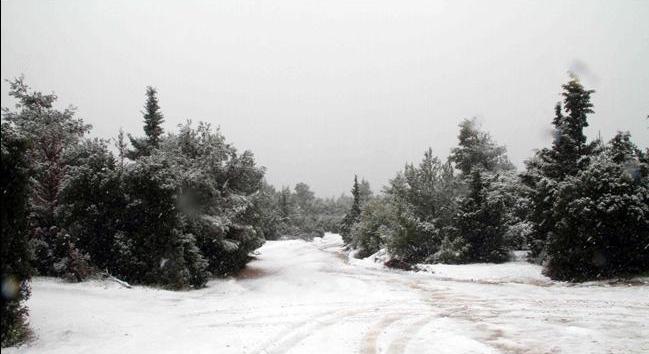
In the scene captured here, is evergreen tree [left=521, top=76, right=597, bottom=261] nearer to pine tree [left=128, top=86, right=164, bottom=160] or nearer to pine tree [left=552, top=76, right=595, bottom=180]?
pine tree [left=552, top=76, right=595, bottom=180]

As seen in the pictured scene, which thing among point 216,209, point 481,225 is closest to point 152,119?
point 216,209

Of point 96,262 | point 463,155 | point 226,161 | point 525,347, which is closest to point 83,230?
point 96,262

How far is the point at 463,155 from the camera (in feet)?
158

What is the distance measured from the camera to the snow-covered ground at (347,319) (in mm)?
9398

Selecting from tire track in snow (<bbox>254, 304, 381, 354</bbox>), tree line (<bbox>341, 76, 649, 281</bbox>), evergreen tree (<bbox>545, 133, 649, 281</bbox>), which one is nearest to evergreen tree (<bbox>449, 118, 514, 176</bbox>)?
tree line (<bbox>341, 76, 649, 281</bbox>)

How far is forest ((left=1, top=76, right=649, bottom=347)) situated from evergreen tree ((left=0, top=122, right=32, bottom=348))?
0.09 ft

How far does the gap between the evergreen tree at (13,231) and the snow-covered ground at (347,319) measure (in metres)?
0.72

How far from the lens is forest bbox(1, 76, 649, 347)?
17641mm

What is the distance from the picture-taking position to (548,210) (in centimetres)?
2395

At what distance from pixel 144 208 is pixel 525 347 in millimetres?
16478

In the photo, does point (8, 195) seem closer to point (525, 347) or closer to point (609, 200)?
point (525, 347)

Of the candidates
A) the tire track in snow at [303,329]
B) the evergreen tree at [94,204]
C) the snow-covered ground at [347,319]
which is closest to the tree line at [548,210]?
the snow-covered ground at [347,319]

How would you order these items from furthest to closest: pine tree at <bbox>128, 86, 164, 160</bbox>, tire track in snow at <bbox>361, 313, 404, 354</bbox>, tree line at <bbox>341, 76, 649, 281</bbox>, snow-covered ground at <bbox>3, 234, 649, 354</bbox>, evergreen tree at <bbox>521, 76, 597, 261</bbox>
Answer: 1. pine tree at <bbox>128, 86, 164, 160</bbox>
2. evergreen tree at <bbox>521, 76, 597, 261</bbox>
3. tree line at <bbox>341, 76, 649, 281</bbox>
4. snow-covered ground at <bbox>3, 234, 649, 354</bbox>
5. tire track in snow at <bbox>361, 313, 404, 354</bbox>

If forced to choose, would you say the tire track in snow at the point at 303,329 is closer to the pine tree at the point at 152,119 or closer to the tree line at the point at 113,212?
the tree line at the point at 113,212
